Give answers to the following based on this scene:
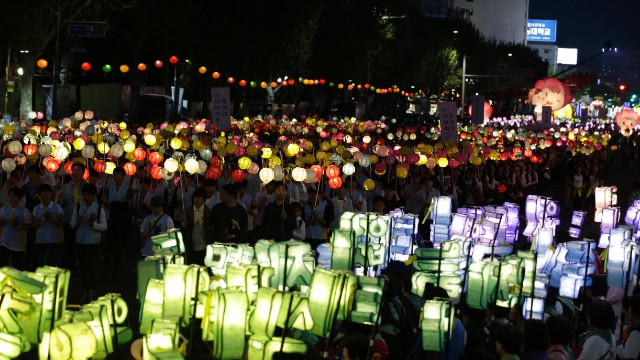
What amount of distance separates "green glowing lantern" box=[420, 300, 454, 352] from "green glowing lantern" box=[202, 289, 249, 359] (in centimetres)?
174

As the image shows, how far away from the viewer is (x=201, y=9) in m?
45.3

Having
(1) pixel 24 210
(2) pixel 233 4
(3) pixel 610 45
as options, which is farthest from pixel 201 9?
(1) pixel 24 210

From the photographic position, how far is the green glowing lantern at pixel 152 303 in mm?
8430

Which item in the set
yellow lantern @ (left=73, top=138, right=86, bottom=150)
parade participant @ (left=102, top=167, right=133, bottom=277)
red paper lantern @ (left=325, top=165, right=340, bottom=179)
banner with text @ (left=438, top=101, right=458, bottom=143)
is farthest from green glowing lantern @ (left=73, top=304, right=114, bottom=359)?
banner with text @ (left=438, top=101, right=458, bottom=143)

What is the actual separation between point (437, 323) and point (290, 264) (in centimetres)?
136

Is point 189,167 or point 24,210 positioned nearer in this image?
point 24,210

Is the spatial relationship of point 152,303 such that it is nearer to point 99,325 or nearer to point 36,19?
point 99,325

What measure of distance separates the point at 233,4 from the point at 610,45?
16.6 m

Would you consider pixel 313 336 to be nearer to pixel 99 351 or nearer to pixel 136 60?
pixel 99 351

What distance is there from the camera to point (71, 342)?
273 inches

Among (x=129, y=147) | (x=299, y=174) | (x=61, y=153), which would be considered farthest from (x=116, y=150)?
(x=299, y=174)

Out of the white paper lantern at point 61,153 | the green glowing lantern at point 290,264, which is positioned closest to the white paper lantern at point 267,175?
the white paper lantern at point 61,153

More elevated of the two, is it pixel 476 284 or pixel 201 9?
pixel 201 9

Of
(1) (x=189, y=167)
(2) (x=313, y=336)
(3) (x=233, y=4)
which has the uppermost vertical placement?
(3) (x=233, y=4)
